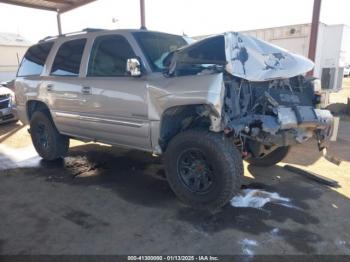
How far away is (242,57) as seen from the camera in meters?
3.61

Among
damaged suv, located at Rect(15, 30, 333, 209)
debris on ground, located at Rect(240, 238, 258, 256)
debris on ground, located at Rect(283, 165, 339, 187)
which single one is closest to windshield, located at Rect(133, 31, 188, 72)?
damaged suv, located at Rect(15, 30, 333, 209)

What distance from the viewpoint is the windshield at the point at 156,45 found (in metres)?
4.17

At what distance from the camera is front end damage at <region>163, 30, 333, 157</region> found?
3490 millimetres

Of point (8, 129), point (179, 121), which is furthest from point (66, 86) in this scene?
point (8, 129)

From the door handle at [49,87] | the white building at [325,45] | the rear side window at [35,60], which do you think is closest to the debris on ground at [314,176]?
the door handle at [49,87]

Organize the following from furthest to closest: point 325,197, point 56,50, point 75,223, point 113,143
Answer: point 56,50
point 113,143
point 325,197
point 75,223

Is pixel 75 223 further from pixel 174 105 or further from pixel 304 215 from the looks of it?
pixel 304 215

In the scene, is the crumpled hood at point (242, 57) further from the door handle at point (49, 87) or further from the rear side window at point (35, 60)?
the rear side window at point (35, 60)

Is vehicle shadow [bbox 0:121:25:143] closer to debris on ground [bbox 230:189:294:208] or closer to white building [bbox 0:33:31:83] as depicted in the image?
debris on ground [bbox 230:189:294:208]

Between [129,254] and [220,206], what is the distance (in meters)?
1.18

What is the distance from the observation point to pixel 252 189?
4.33 m

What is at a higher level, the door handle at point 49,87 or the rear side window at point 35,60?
the rear side window at point 35,60

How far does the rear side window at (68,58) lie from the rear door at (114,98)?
32cm

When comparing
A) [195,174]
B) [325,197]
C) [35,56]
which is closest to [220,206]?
[195,174]
